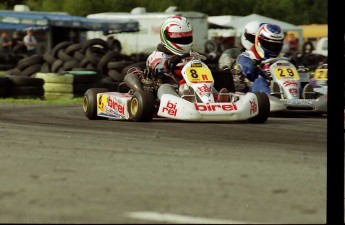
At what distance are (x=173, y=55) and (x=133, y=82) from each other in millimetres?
625

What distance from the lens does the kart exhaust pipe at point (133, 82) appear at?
9.91 m

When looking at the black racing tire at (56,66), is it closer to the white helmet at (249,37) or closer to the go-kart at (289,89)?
the white helmet at (249,37)

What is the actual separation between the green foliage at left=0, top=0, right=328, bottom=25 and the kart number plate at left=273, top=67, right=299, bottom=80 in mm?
11727

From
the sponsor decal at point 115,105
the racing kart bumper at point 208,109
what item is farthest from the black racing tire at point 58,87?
the racing kart bumper at point 208,109

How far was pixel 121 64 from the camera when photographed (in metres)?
16.4

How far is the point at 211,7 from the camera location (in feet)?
99.0

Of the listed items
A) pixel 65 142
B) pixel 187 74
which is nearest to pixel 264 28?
pixel 187 74

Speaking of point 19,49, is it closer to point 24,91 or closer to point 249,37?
point 24,91

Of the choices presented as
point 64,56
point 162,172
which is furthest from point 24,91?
point 162,172

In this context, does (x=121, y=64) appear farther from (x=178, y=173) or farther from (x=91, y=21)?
(x=91, y=21)

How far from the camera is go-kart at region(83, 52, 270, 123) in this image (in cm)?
925

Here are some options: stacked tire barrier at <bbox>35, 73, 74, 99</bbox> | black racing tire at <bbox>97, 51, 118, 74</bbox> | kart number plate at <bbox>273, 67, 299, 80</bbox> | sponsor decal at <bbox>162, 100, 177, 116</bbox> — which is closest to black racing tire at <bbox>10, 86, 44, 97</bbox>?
stacked tire barrier at <bbox>35, 73, 74, 99</bbox>

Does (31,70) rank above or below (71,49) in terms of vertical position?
below

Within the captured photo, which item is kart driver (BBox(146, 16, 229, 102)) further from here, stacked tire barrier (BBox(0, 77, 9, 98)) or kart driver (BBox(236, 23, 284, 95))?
stacked tire barrier (BBox(0, 77, 9, 98))
